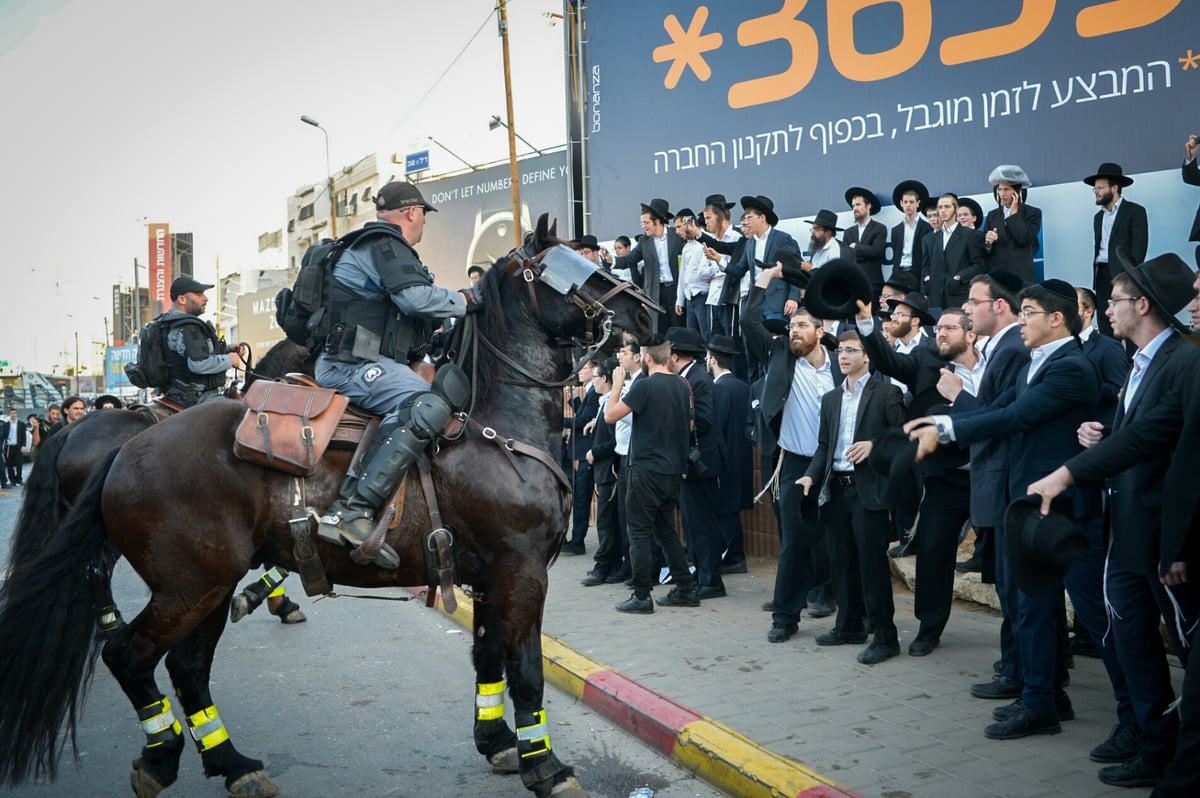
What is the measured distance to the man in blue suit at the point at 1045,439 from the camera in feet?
17.2

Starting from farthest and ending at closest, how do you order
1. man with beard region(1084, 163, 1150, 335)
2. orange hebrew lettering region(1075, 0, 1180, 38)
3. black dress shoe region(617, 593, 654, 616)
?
1. orange hebrew lettering region(1075, 0, 1180, 38)
2. man with beard region(1084, 163, 1150, 335)
3. black dress shoe region(617, 593, 654, 616)

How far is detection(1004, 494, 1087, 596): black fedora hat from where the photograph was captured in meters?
4.37

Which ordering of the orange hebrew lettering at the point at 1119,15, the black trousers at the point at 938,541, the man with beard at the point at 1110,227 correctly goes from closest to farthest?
the black trousers at the point at 938,541
the man with beard at the point at 1110,227
the orange hebrew lettering at the point at 1119,15

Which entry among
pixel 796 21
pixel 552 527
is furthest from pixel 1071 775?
pixel 796 21

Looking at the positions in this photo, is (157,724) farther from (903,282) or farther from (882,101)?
(882,101)

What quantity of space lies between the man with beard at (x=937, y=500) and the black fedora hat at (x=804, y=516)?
2.47ft

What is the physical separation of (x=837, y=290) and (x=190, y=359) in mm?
5644

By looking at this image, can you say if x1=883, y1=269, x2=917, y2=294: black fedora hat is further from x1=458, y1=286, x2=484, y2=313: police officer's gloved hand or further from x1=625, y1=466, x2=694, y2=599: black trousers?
x1=458, y1=286, x2=484, y2=313: police officer's gloved hand

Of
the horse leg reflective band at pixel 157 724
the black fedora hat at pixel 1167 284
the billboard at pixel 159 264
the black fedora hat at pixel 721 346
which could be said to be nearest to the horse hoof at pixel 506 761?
the horse leg reflective band at pixel 157 724

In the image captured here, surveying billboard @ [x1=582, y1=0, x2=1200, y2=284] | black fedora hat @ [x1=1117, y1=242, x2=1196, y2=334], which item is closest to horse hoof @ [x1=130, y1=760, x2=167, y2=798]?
black fedora hat @ [x1=1117, y1=242, x2=1196, y2=334]

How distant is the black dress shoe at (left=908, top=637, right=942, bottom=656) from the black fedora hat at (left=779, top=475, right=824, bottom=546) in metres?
1.01

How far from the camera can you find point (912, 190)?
11852 millimetres

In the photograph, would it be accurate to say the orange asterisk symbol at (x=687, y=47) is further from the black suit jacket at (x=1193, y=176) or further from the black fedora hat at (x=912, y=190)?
the black suit jacket at (x=1193, y=176)

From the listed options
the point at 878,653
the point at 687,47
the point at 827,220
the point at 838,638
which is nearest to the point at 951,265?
the point at 827,220
